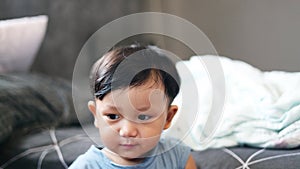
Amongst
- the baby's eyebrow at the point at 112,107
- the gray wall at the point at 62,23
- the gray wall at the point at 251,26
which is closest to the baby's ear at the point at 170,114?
the baby's eyebrow at the point at 112,107

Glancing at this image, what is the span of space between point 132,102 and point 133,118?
3 centimetres

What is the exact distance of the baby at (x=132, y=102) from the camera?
0.78m

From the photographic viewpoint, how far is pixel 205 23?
212cm

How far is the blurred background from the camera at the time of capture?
5.67 feet

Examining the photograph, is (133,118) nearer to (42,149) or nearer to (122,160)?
(122,160)

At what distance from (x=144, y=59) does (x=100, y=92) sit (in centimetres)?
9

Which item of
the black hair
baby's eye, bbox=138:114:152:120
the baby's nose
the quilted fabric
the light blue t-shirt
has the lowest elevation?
the quilted fabric

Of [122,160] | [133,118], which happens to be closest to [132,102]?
[133,118]

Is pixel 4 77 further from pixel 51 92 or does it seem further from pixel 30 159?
pixel 30 159

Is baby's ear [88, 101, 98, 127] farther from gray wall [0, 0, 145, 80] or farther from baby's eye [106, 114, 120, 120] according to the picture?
gray wall [0, 0, 145, 80]

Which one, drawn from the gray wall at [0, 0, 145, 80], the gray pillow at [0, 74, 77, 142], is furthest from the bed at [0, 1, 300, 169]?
the gray wall at [0, 0, 145, 80]

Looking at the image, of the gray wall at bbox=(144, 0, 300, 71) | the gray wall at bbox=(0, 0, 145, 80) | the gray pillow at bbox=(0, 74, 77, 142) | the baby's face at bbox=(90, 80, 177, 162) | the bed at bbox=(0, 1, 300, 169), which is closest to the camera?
the baby's face at bbox=(90, 80, 177, 162)

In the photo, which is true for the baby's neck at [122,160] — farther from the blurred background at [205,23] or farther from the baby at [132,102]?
the blurred background at [205,23]

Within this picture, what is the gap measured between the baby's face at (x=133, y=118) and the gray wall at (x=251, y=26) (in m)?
1.29
